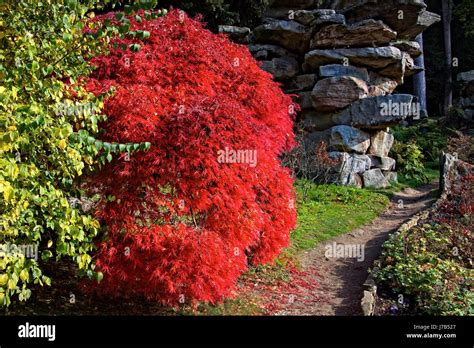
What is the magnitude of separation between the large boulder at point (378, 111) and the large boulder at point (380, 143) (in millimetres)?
729

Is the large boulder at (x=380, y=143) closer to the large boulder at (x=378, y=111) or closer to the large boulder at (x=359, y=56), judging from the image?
the large boulder at (x=378, y=111)

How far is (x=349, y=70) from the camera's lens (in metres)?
12.8

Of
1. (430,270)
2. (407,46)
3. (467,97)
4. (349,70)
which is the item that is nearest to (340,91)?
(349,70)

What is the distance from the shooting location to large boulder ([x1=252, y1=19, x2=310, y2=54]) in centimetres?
1295

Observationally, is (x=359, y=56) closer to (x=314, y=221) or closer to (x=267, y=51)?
(x=267, y=51)

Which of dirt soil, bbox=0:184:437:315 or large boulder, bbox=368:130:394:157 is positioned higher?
large boulder, bbox=368:130:394:157

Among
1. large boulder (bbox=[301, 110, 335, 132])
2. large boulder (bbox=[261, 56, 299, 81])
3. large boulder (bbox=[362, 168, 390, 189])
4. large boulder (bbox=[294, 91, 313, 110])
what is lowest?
large boulder (bbox=[362, 168, 390, 189])

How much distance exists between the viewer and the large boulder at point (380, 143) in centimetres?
1323

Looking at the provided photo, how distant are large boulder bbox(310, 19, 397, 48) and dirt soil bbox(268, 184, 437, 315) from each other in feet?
16.2

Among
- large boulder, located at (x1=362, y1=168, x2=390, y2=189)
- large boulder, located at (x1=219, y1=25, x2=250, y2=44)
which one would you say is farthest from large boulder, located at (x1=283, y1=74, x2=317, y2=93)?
large boulder, located at (x1=362, y1=168, x2=390, y2=189)

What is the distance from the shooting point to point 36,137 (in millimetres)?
3830

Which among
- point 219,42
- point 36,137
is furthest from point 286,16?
point 36,137

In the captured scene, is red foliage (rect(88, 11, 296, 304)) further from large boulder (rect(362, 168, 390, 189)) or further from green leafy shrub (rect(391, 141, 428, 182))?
green leafy shrub (rect(391, 141, 428, 182))

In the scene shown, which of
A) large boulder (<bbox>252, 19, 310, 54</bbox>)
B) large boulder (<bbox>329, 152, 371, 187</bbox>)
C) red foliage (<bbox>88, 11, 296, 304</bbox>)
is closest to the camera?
red foliage (<bbox>88, 11, 296, 304</bbox>)
